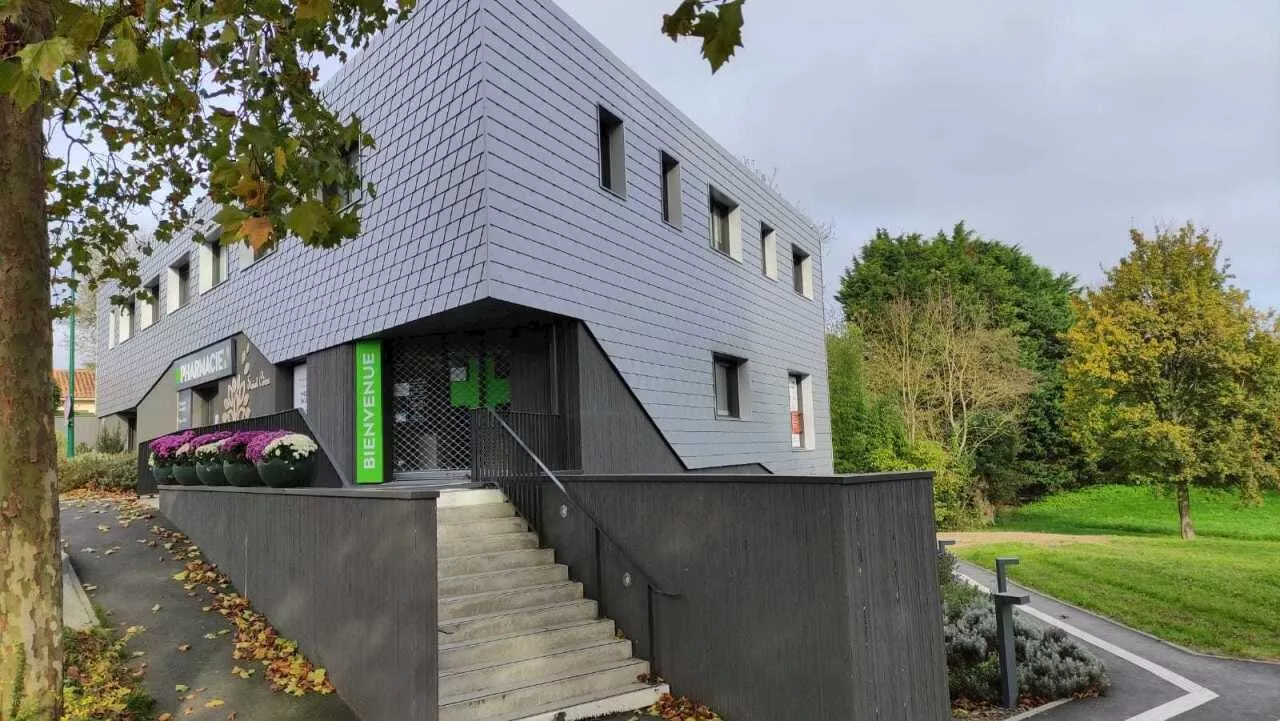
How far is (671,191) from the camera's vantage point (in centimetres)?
1366

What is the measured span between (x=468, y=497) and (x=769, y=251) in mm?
11387

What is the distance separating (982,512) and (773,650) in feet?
91.9

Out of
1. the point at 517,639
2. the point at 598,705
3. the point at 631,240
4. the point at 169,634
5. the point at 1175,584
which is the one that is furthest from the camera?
the point at 631,240

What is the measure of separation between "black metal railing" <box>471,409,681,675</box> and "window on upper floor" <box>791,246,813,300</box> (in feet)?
37.2

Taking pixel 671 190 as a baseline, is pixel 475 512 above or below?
below

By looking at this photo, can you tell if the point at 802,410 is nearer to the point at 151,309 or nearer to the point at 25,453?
the point at 25,453

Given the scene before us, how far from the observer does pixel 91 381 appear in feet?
143

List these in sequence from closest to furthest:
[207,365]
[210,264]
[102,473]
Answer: [207,365]
[102,473]
[210,264]

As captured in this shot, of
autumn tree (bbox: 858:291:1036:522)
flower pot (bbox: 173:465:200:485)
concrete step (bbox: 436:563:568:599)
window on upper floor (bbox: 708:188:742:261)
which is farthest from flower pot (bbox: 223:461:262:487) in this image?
autumn tree (bbox: 858:291:1036:522)

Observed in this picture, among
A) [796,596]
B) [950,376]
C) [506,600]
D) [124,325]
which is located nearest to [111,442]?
[124,325]

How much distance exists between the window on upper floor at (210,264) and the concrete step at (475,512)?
12.0 meters

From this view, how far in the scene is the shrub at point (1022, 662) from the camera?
657 cm

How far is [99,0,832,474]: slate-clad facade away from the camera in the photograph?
9562mm

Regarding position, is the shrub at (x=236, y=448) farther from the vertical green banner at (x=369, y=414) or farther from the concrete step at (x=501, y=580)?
the concrete step at (x=501, y=580)
